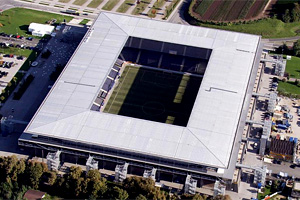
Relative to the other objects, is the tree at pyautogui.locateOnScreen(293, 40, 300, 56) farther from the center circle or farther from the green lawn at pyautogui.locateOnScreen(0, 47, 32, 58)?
the green lawn at pyautogui.locateOnScreen(0, 47, 32, 58)

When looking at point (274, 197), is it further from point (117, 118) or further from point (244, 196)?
point (117, 118)

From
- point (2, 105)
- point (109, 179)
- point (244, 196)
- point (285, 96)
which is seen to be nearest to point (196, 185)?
point (244, 196)

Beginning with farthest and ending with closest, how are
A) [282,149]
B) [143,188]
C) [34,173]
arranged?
1. [282,149]
2. [34,173]
3. [143,188]

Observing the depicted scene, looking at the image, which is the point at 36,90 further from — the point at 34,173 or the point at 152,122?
the point at 152,122

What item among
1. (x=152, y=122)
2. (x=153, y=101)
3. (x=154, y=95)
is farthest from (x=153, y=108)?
(x=152, y=122)

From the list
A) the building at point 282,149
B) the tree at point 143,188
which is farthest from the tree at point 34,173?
the building at point 282,149

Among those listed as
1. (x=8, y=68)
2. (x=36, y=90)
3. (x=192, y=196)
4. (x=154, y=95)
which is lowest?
(x=192, y=196)

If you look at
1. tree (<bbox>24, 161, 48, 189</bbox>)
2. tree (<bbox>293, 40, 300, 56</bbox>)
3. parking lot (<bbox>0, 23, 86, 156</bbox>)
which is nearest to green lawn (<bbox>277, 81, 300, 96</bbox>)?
tree (<bbox>293, 40, 300, 56</bbox>)

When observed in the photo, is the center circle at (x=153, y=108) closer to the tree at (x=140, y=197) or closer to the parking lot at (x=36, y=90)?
the parking lot at (x=36, y=90)
